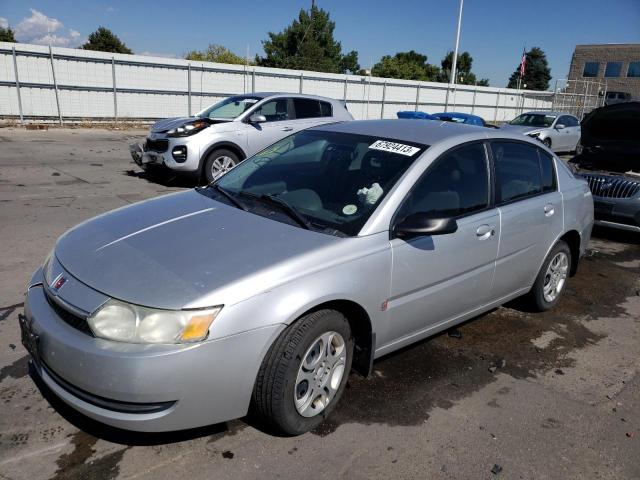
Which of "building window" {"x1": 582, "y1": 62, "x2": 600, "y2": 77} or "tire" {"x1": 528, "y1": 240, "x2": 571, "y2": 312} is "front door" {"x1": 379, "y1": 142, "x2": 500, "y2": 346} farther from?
"building window" {"x1": 582, "y1": 62, "x2": 600, "y2": 77}

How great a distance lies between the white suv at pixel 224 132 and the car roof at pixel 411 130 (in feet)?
16.2

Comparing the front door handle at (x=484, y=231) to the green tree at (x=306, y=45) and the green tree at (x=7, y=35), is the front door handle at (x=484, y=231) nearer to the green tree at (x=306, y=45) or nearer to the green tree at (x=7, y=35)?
the green tree at (x=306, y=45)

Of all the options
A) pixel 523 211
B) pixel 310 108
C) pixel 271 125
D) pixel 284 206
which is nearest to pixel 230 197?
pixel 284 206

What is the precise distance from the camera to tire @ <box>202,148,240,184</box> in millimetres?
9367

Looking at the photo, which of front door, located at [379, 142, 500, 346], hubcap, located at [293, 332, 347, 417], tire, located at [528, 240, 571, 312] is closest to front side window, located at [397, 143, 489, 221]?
front door, located at [379, 142, 500, 346]

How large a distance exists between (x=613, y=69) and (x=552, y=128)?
5509 cm

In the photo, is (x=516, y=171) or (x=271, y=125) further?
(x=271, y=125)

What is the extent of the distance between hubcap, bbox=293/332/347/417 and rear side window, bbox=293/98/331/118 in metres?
8.11

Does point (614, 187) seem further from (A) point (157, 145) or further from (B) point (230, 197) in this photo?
(A) point (157, 145)

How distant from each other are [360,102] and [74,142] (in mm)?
15252

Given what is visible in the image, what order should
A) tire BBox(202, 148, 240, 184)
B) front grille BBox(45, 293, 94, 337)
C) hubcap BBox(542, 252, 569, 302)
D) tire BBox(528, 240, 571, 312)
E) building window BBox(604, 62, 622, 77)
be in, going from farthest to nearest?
building window BBox(604, 62, 622, 77), tire BBox(202, 148, 240, 184), hubcap BBox(542, 252, 569, 302), tire BBox(528, 240, 571, 312), front grille BBox(45, 293, 94, 337)

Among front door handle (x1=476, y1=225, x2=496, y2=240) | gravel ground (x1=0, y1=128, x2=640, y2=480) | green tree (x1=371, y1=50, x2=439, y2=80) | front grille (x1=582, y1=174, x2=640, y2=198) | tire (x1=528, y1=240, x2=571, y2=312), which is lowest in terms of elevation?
gravel ground (x1=0, y1=128, x2=640, y2=480)

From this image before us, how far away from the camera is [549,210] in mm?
4246

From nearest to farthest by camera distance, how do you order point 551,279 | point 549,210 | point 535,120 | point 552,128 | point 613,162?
point 549,210
point 551,279
point 613,162
point 552,128
point 535,120
